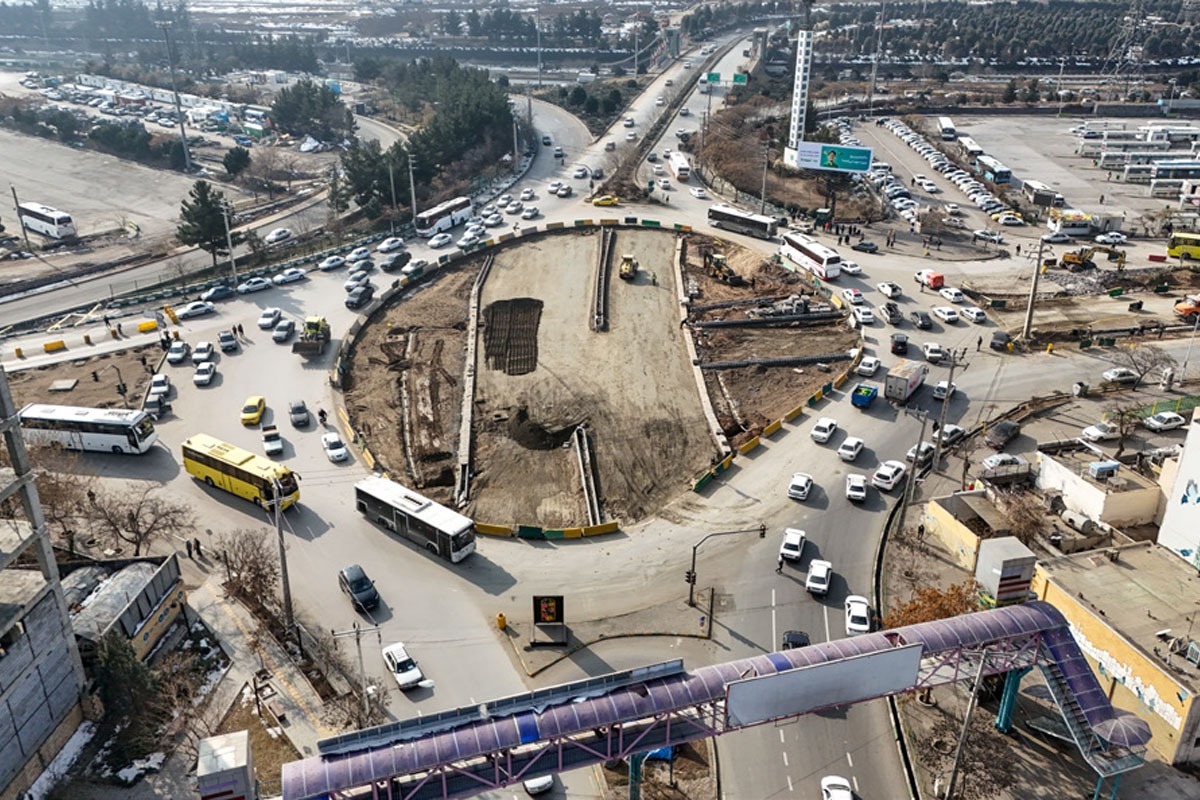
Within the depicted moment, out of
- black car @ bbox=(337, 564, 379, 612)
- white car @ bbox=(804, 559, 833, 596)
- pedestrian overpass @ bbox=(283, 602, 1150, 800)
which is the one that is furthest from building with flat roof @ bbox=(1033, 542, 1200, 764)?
black car @ bbox=(337, 564, 379, 612)

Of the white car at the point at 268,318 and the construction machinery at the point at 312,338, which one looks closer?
the construction machinery at the point at 312,338

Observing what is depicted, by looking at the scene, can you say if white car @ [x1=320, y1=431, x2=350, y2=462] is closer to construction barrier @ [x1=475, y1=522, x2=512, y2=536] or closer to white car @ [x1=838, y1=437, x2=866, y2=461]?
construction barrier @ [x1=475, y1=522, x2=512, y2=536]

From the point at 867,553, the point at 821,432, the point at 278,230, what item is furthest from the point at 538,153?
the point at 867,553

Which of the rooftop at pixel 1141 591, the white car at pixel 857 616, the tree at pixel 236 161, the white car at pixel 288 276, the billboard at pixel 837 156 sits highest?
the billboard at pixel 837 156

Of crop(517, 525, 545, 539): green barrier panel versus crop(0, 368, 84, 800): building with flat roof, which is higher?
crop(0, 368, 84, 800): building with flat roof

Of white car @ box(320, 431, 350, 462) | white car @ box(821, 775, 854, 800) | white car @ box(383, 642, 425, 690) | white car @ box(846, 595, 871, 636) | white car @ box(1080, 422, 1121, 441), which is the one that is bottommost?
white car @ box(821, 775, 854, 800)

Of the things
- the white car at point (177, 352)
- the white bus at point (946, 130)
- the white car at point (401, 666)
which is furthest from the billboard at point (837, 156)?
the white car at point (401, 666)

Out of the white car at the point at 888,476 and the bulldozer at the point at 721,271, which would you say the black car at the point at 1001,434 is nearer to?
the white car at the point at 888,476
